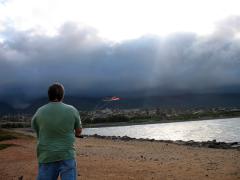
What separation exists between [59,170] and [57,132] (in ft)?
1.73

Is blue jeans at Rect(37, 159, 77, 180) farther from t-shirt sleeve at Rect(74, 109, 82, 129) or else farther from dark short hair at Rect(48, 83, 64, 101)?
dark short hair at Rect(48, 83, 64, 101)

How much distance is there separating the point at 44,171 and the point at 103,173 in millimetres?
8063

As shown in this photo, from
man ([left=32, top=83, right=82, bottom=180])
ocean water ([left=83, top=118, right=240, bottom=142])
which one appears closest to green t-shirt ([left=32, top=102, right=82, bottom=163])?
man ([left=32, top=83, right=82, bottom=180])

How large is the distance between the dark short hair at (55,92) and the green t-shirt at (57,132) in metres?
0.10

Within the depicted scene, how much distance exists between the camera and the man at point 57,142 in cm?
597

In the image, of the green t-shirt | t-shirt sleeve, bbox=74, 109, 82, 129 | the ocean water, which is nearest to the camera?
the green t-shirt

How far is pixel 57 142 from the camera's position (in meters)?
5.99

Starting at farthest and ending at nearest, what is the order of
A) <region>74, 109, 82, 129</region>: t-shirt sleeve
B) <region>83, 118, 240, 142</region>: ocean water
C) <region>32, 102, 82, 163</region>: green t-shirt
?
<region>83, 118, 240, 142</region>: ocean water
<region>74, 109, 82, 129</region>: t-shirt sleeve
<region>32, 102, 82, 163</region>: green t-shirt

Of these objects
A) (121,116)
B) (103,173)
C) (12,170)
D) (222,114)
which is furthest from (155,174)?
(222,114)

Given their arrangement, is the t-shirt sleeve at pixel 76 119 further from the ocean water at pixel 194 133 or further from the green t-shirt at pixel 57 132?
the ocean water at pixel 194 133

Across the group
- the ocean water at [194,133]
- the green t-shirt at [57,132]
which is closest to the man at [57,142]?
the green t-shirt at [57,132]

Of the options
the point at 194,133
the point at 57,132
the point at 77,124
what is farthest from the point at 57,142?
the point at 194,133

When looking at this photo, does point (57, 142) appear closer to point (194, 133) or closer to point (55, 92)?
point (55, 92)

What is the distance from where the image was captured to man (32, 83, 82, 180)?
5.97 m
